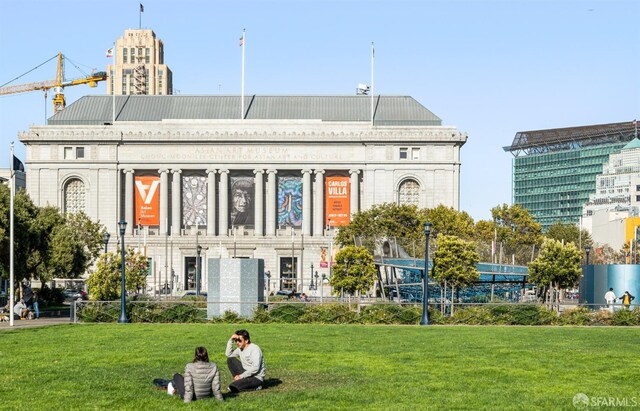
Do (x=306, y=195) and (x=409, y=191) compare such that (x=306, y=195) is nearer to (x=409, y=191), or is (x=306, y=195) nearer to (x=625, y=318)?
(x=409, y=191)

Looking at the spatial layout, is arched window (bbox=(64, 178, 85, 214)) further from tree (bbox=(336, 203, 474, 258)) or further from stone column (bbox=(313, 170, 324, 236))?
tree (bbox=(336, 203, 474, 258))

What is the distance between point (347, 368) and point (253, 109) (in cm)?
13277

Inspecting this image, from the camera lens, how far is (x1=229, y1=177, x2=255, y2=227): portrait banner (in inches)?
6324

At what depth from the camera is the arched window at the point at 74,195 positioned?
15850cm

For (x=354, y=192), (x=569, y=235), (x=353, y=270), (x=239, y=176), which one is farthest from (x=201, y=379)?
(x=569, y=235)

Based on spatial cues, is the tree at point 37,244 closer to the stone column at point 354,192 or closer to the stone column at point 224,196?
the stone column at point 224,196

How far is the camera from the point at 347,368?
108 ft

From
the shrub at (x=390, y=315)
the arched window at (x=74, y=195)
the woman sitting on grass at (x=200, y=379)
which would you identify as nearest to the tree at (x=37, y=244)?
the shrub at (x=390, y=315)

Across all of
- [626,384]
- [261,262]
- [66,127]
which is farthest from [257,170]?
[626,384]

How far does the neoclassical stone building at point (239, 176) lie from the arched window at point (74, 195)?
0.43 ft

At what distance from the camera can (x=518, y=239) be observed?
137 meters

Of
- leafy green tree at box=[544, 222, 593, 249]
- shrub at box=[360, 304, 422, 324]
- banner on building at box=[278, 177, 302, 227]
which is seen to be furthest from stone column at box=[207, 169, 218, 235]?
shrub at box=[360, 304, 422, 324]

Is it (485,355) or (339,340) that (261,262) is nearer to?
(339,340)

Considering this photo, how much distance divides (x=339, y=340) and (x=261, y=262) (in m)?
22.3
